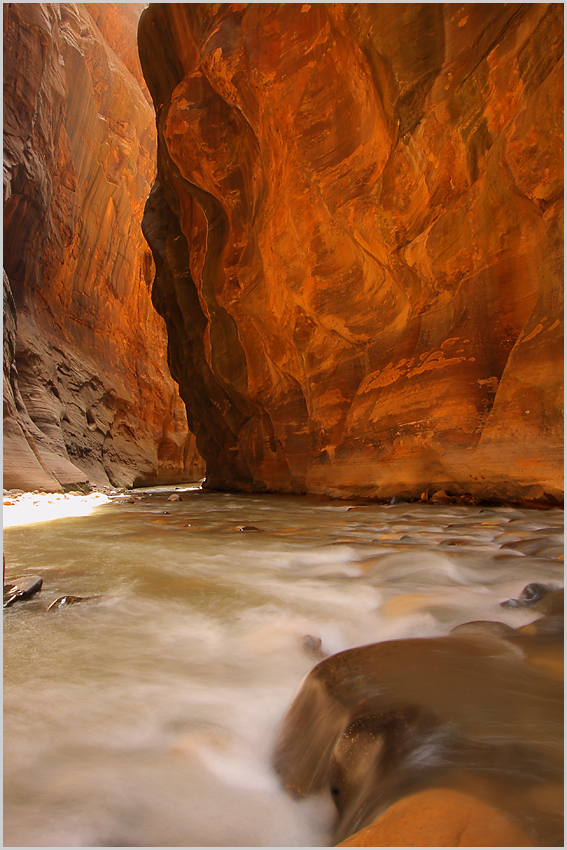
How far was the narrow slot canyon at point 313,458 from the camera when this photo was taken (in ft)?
2.23

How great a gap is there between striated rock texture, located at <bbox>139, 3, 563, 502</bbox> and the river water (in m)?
2.35

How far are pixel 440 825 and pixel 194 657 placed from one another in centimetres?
80

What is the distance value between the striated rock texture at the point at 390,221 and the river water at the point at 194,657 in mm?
2353

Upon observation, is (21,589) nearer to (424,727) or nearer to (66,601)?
(66,601)

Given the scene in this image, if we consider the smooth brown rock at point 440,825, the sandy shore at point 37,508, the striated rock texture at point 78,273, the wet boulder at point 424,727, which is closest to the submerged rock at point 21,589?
the wet boulder at point 424,727

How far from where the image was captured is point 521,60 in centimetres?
394

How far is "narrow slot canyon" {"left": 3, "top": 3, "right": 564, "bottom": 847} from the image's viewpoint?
679 mm

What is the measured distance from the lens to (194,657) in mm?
1145

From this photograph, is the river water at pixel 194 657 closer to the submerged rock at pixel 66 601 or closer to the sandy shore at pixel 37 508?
the submerged rock at pixel 66 601

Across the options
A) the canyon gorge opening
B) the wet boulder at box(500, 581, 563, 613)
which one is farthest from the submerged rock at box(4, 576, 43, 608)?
the canyon gorge opening

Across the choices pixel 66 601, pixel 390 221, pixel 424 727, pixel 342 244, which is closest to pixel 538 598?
pixel 424 727

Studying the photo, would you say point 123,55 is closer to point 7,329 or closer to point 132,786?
point 7,329

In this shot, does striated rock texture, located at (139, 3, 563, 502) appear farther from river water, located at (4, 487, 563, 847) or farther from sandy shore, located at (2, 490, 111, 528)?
sandy shore, located at (2, 490, 111, 528)

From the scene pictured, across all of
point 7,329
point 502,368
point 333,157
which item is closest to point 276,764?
point 502,368
